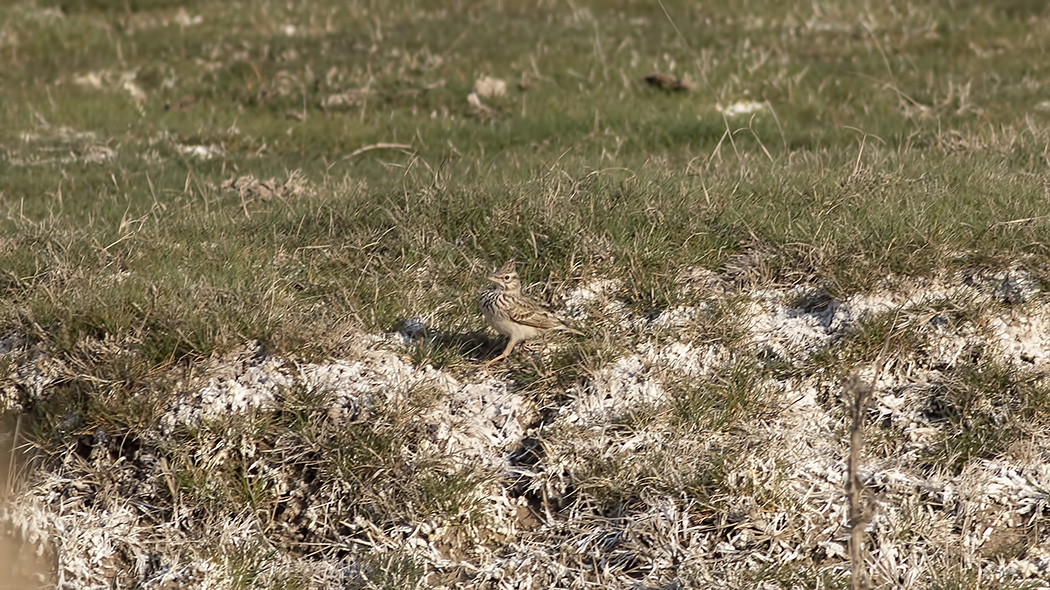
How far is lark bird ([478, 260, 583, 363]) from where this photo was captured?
5.73 m

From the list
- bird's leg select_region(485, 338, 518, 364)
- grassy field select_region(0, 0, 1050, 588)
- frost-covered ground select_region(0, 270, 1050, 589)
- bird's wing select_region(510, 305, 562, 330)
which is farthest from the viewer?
bird's leg select_region(485, 338, 518, 364)

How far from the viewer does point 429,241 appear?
7004 millimetres

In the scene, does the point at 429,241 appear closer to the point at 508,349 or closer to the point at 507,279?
the point at 507,279

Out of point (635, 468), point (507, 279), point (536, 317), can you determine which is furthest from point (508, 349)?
point (635, 468)

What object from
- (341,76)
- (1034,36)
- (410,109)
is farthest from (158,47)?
(1034,36)

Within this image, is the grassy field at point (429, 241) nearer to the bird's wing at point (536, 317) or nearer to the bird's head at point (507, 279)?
the bird's wing at point (536, 317)

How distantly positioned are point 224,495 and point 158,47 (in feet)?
32.3

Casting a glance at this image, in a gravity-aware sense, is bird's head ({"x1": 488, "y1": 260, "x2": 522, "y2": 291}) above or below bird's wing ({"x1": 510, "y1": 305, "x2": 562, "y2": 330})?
above

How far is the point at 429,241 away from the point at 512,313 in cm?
146

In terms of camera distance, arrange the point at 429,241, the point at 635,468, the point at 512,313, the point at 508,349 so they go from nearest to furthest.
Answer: the point at 635,468 → the point at 512,313 → the point at 508,349 → the point at 429,241

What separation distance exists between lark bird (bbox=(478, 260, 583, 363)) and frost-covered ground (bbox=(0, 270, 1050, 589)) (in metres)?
0.18

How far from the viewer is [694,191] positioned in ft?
23.9

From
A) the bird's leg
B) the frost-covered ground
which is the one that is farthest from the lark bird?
the frost-covered ground

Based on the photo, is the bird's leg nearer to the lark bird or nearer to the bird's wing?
the lark bird
